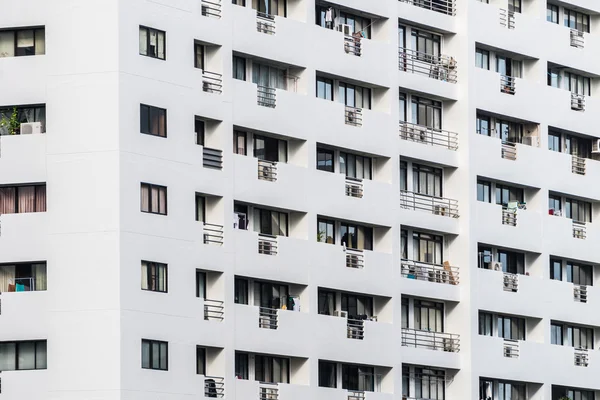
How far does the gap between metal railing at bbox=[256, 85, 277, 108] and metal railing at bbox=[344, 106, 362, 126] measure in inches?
164

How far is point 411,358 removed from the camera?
3061 inches

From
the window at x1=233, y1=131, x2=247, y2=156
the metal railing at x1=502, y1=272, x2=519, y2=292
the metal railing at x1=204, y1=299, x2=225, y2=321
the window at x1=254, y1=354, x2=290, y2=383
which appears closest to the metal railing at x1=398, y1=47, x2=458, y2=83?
the metal railing at x1=502, y1=272, x2=519, y2=292

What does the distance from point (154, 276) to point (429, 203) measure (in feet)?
51.2

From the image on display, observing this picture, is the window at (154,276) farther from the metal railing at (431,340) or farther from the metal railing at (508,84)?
the metal railing at (508,84)

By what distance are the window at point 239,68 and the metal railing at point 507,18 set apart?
14.4 meters

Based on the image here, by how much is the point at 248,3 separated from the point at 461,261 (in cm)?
1420

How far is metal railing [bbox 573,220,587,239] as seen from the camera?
282ft

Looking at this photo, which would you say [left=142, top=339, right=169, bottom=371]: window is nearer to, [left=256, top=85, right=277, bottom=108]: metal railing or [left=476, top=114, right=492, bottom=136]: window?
[left=256, top=85, right=277, bottom=108]: metal railing

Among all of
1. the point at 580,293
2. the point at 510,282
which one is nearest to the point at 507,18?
the point at 510,282

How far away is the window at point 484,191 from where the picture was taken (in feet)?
270

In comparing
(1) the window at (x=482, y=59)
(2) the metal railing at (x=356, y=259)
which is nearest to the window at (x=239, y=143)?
(2) the metal railing at (x=356, y=259)

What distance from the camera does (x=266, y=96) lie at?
73.9m

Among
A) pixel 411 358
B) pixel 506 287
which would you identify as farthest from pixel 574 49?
pixel 411 358

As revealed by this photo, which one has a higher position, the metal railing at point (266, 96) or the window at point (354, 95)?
the window at point (354, 95)
